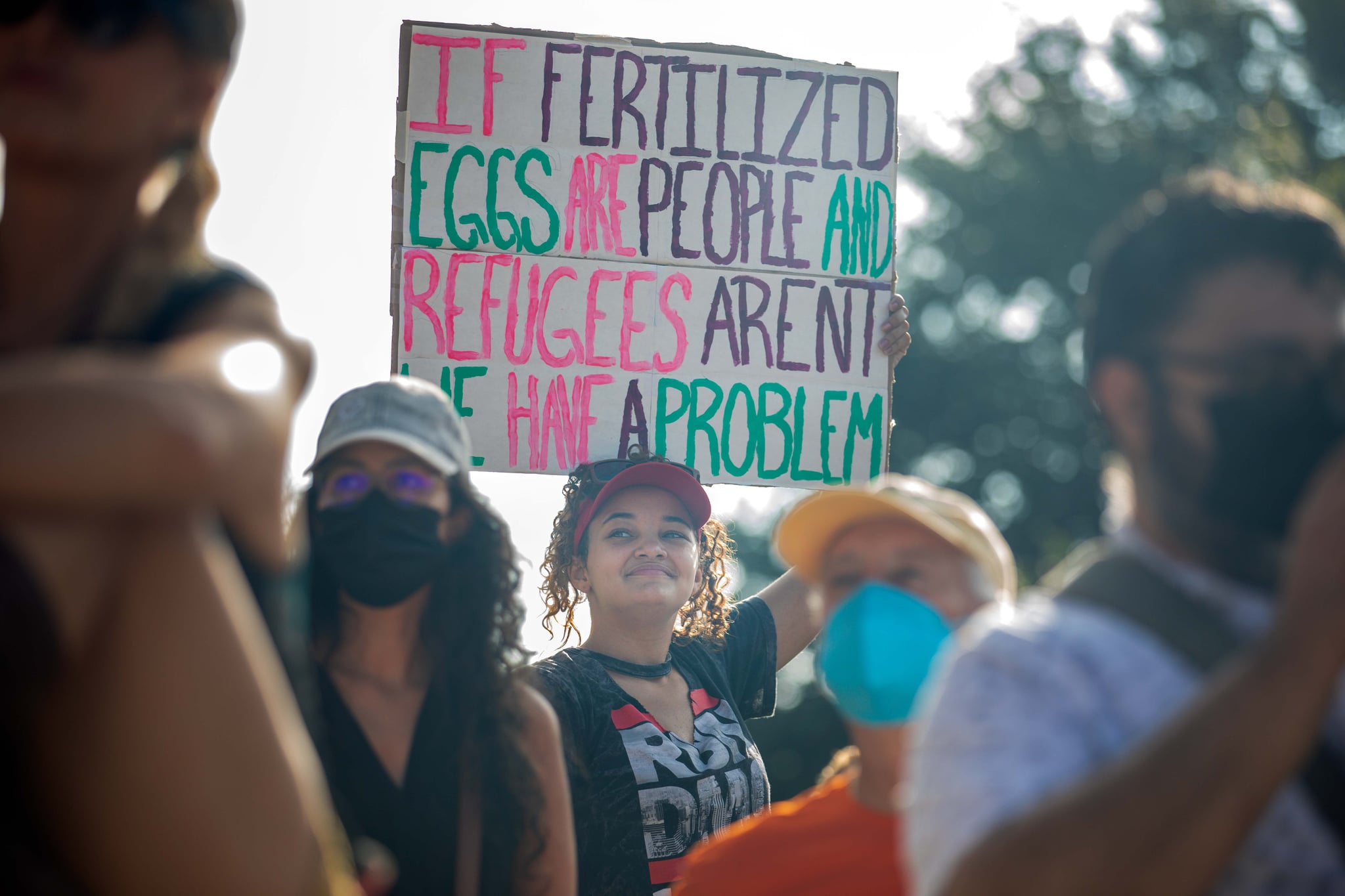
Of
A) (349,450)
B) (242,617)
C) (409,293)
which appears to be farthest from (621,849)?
(242,617)

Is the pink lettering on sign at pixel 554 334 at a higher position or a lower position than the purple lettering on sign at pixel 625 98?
lower

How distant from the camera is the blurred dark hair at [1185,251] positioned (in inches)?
67.9

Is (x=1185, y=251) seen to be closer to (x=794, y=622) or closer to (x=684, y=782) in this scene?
(x=684, y=782)

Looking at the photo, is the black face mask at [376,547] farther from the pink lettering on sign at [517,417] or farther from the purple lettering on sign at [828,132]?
the purple lettering on sign at [828,132]

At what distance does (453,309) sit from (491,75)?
0.79 m

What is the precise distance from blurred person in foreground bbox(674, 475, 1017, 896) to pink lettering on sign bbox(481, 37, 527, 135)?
246cm

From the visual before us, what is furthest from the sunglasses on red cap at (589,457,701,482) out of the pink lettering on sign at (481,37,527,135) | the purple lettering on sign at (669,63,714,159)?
the pink lettering on sign at (481,37,527,135)

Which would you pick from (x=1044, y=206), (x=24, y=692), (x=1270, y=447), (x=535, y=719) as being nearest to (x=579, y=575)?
(x=535, y=719)

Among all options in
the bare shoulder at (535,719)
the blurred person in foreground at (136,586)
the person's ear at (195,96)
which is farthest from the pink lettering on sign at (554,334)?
the blurred person in foreground at (136,586)

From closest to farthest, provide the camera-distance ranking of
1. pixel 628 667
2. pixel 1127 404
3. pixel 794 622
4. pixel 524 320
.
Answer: pixel 1127 404 < pixel 628 667 < pixel 794 622 < pixel 524 320

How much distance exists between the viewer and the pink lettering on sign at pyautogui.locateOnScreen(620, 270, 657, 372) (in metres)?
4.56

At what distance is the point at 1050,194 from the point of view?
951 inches

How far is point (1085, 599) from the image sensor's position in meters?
1.68

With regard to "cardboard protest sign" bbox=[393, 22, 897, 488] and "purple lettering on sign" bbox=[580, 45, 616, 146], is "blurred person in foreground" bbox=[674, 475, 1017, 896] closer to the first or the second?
"cardboard protest sign" bbox=[393, 22, 897, 488]
